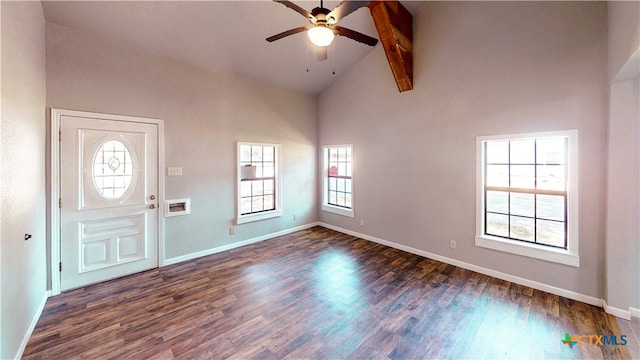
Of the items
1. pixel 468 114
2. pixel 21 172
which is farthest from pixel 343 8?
pixel 21 172

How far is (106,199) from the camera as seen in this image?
321 centimetres

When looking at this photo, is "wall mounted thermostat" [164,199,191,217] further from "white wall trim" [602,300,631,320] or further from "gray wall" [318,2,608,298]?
"white wall trim" [602,300,631,320]

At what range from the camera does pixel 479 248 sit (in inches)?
135

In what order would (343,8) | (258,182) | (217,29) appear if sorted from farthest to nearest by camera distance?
1. (258,182)
2. (217,29)
3. (343,8)

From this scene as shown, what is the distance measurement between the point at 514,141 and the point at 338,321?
10.2 feet

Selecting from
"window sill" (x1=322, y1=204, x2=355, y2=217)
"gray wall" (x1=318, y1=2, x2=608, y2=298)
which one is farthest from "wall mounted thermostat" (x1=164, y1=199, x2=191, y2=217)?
"gray wall" (x1=318, y1=2, x2=608, y2=298)

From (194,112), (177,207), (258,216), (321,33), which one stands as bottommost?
(258,216)

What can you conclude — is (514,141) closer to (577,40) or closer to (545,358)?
(577,40)

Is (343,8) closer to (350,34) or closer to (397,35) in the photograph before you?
(350,34)

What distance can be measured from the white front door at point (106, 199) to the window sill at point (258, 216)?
1.31 meters

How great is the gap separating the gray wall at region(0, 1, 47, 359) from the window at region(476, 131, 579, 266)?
4790 mm

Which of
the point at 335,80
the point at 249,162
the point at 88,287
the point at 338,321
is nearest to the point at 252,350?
the point at 338,321

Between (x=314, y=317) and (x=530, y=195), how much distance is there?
3076 millimetres

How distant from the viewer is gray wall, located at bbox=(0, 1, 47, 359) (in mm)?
1809
